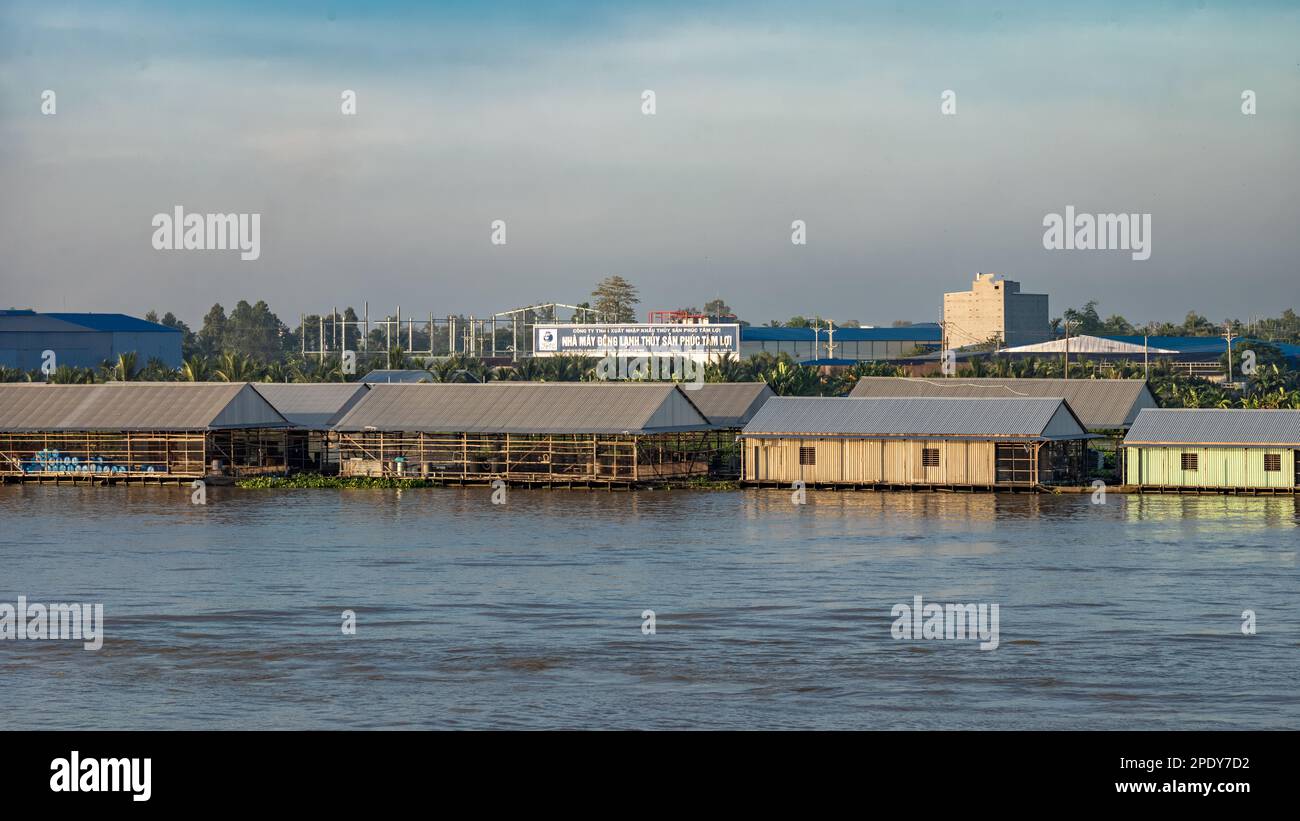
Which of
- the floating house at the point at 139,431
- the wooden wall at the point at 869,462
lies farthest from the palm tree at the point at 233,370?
the wooden wall at the point at 869,462

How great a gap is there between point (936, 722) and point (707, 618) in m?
11.3

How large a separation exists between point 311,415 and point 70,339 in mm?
80202

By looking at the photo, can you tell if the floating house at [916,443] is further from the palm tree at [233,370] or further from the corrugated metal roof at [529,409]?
the palm tree at [233,370]

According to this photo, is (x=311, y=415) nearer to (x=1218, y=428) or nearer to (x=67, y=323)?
(x=1218, y=428)

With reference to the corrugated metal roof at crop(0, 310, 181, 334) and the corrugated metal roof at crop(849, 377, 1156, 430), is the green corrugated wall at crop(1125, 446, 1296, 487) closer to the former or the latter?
the corrugated metal roof at crop(849, 377, 1156, 430)

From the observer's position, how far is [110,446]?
79625mm

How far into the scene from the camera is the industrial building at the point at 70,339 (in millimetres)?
151500

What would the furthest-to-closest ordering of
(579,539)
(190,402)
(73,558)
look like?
→ (190,402) < (579,539) < (73,558)

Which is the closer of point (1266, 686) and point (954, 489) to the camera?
point (1266, 686)

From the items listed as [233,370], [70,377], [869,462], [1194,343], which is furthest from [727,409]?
[1194,343]

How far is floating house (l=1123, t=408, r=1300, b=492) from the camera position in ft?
209
